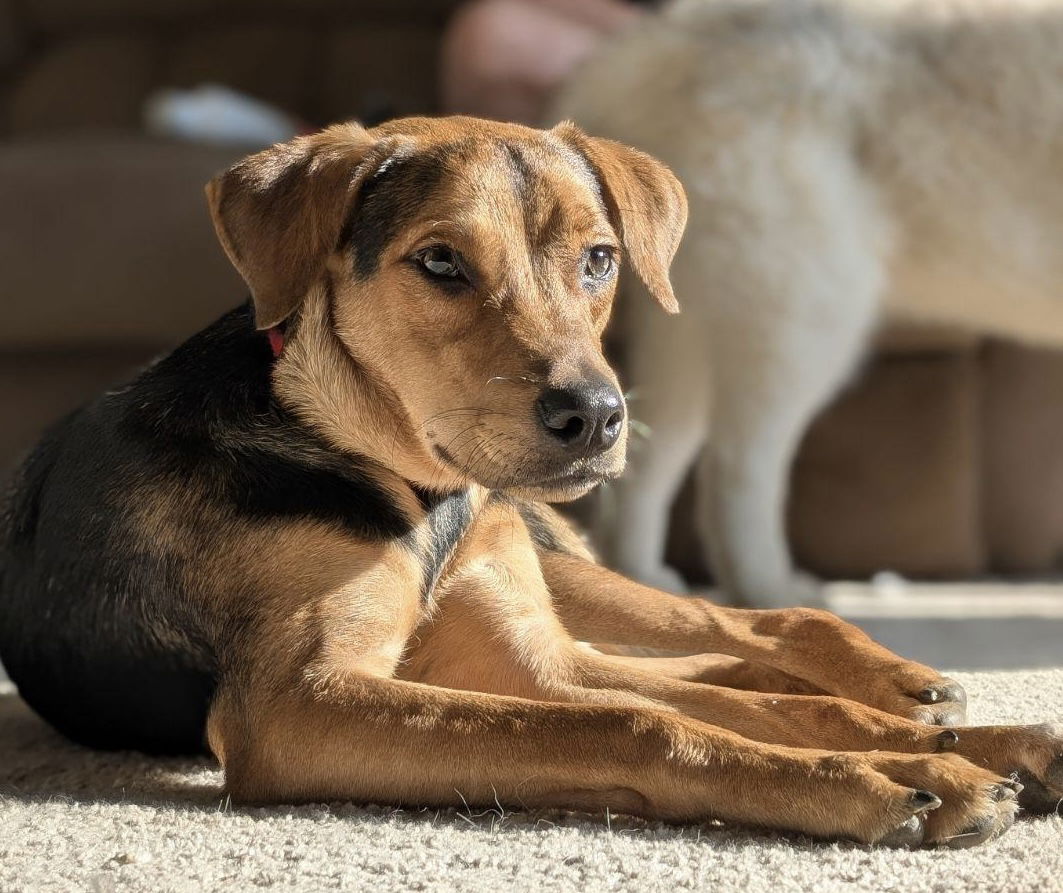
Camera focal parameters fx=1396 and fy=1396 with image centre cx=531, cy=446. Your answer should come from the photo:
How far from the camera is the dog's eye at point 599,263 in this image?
1923 millimetres

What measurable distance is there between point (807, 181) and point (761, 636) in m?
1.53

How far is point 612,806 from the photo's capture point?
1615mm

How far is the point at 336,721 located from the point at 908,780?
0.65 m

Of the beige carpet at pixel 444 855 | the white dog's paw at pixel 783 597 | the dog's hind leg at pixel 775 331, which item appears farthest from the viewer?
the white dog's paw at pixel 783 597

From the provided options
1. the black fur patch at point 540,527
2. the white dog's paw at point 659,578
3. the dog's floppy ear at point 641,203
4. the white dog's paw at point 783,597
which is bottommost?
the white dog's paw at point 659,578

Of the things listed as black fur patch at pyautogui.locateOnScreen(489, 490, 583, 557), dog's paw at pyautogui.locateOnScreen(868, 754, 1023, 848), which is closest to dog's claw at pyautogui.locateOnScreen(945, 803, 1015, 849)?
dog's paw at pyautogui.locateOnScreen(868, 754, 1023, 848)

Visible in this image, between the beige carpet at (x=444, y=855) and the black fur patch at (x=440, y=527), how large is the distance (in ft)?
1.17

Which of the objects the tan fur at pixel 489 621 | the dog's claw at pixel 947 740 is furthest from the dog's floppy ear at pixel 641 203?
the dog's claw at pixel 947 740

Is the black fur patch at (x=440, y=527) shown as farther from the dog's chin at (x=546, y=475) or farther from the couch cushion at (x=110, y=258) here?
the couch cushion at (x=110, y=258)

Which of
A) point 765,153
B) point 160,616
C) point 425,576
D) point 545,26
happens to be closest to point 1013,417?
point 765,153

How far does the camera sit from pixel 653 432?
354 cm

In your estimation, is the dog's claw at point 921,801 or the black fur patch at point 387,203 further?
the black fur patch at point 387,203

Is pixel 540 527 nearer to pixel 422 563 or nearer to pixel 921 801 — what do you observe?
pixel 422 563

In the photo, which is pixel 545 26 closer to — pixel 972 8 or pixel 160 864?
pixel 972 8
